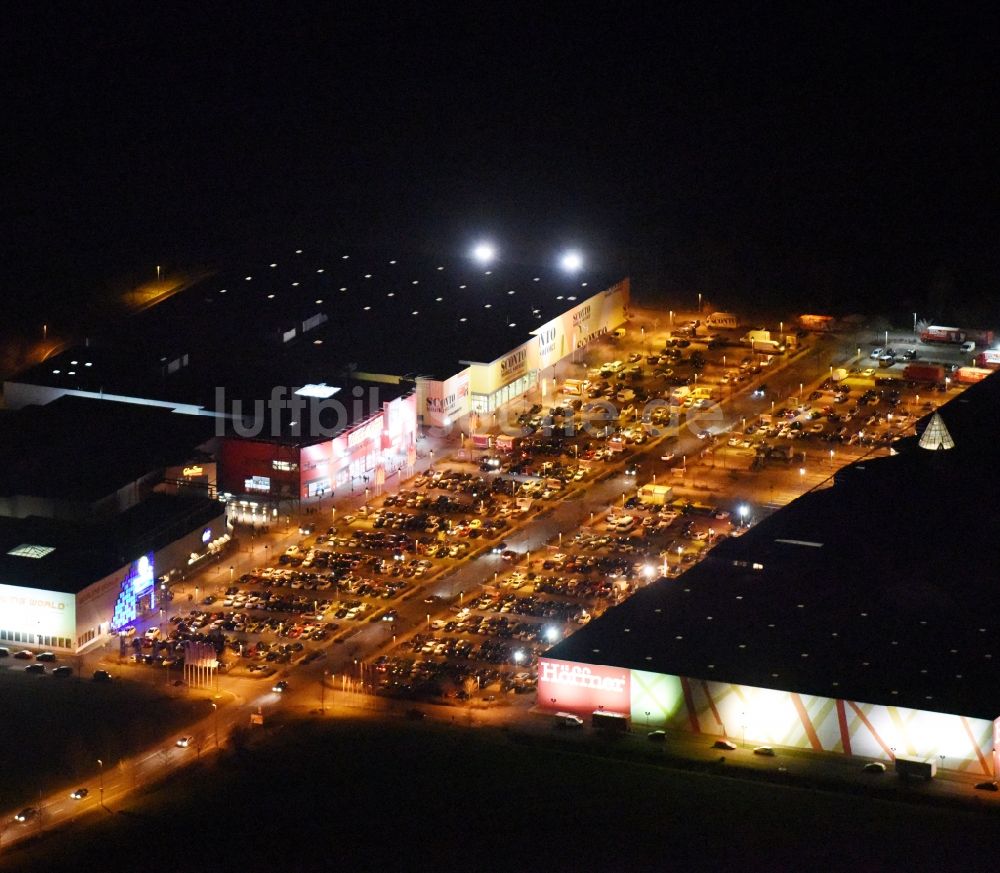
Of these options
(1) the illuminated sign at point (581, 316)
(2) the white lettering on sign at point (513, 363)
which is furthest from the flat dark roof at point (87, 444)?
(1) the illuminated sign at point (581, 316)

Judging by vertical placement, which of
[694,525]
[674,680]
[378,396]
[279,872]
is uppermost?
[378,396]

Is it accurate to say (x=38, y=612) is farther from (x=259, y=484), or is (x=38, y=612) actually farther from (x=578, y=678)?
(x=578, y=678)

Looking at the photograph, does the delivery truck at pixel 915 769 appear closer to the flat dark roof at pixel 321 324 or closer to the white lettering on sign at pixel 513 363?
the flat dark roof at pixel 321 324

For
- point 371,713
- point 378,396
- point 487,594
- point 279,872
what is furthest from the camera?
point 378,396

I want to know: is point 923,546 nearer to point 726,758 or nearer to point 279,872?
point 726,758

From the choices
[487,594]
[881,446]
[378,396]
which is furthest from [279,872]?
[881,446]

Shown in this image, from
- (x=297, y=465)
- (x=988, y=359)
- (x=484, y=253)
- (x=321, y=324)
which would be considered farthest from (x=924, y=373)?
(x=297, y=465)
